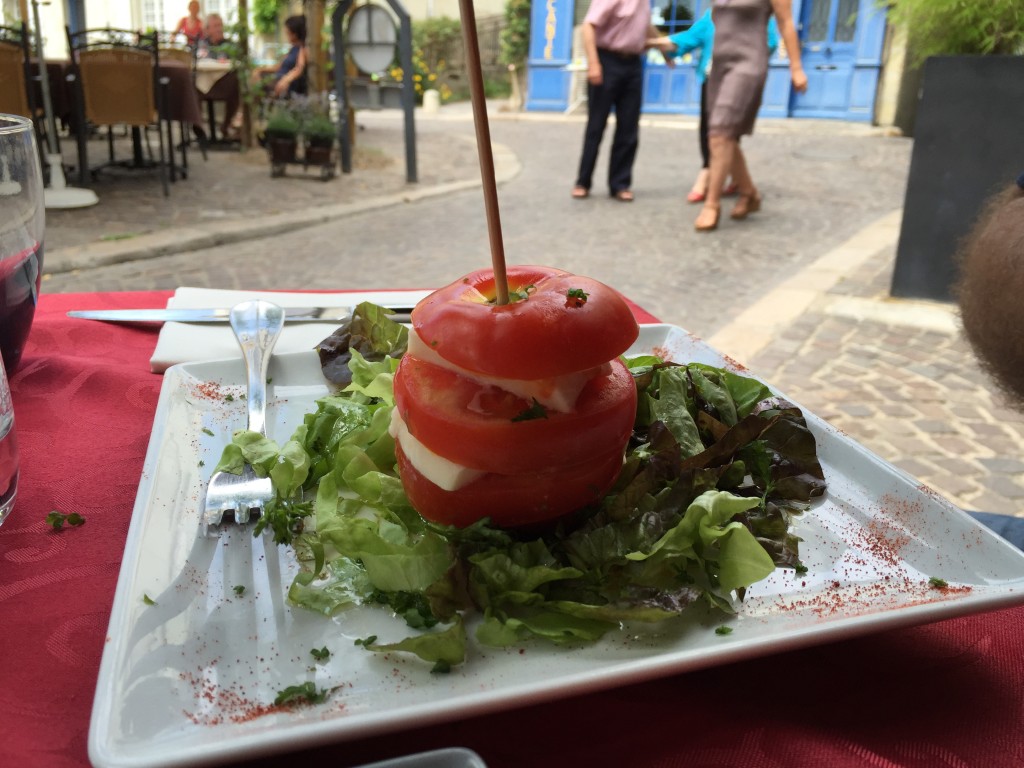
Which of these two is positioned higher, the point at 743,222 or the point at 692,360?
the point at 692,360

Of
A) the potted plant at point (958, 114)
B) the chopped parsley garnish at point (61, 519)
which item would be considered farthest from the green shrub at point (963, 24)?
the chopped parsley garnish at point (61, 519)

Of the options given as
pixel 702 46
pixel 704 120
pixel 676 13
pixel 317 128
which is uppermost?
pixel 676 13

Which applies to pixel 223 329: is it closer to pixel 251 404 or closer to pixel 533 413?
pixel 251 404

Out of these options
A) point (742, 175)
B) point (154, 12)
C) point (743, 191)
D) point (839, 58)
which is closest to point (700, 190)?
point (743, 191)

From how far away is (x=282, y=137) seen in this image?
9.22m

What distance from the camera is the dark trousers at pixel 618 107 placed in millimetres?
7770

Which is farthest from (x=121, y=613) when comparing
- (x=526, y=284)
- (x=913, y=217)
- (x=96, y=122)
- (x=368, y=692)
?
(x=96, y=122)

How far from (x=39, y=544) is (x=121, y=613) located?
238 millimetres

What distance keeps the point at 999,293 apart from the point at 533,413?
102 cm

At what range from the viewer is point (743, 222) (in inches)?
295

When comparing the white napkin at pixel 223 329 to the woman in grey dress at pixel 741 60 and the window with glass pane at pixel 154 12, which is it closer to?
the woman in grey dress at pixel 741 60

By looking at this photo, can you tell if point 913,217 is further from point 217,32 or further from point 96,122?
point 217,32

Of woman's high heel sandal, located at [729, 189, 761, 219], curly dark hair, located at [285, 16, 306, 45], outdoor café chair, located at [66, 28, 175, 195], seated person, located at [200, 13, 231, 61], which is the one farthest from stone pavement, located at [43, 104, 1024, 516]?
seated person, located at [200, 13, 231, 61]

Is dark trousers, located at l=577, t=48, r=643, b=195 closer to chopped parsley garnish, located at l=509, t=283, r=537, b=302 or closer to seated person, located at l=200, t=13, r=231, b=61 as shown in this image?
chopped parsley garnish, located at l=509, t=283, r=537, b=302
